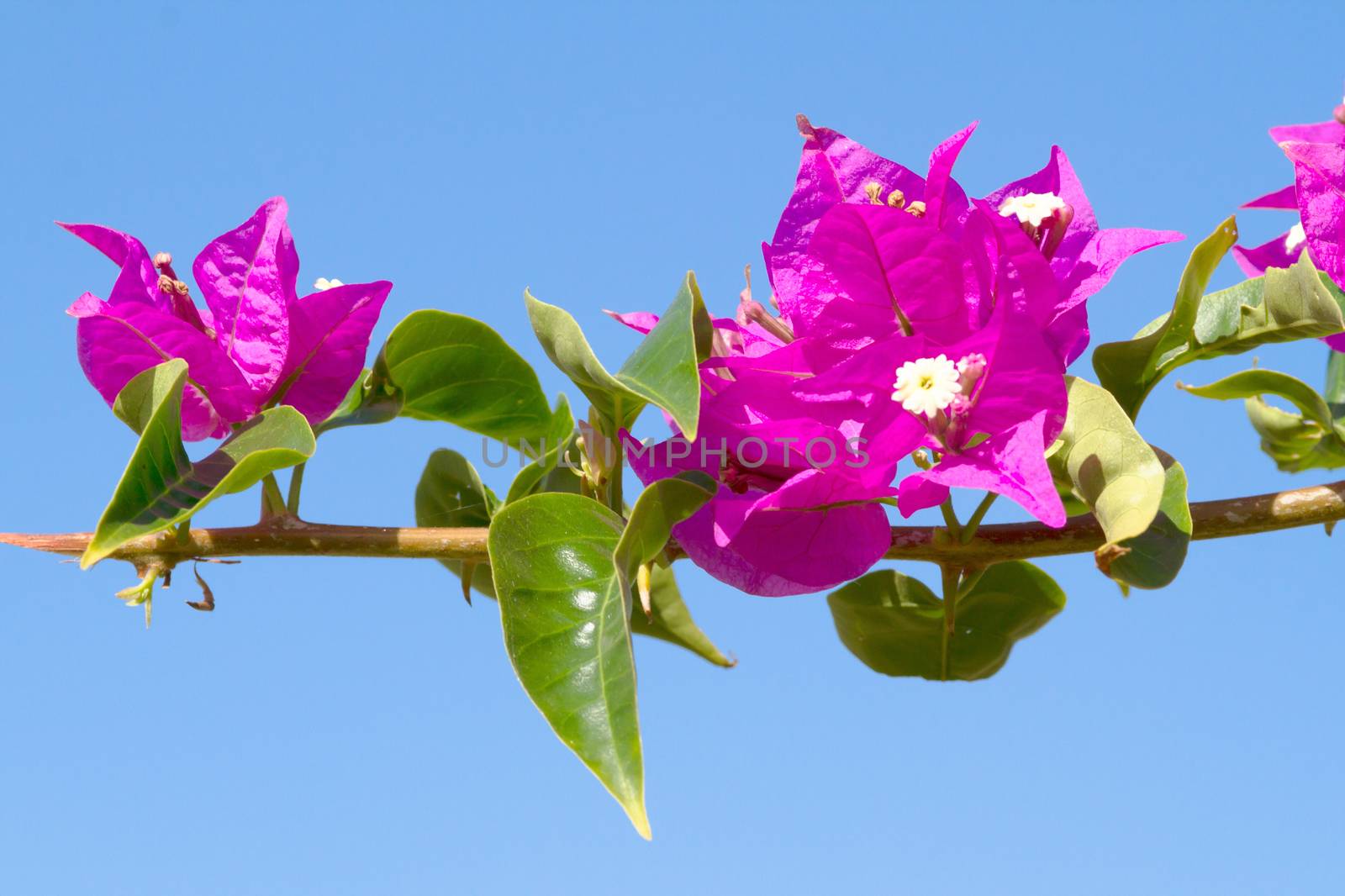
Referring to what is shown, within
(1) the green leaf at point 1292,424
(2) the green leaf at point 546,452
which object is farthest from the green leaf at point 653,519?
(1) the green leaf at point 1292,424

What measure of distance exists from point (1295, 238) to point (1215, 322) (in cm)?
16

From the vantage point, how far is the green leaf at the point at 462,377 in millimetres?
950

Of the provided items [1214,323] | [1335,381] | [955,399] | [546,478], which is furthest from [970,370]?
[1335,381]

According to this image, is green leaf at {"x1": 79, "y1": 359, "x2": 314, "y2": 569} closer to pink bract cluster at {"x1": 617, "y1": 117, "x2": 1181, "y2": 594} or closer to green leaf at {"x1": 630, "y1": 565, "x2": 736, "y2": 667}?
pink bract cluster at {"x1": 617, "y1": 117, "x2": 1181, "y2": 594}

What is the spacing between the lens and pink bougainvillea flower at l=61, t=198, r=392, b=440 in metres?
0.95

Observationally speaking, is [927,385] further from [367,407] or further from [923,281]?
[367,407]

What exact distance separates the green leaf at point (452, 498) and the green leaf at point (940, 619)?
13.7 inches

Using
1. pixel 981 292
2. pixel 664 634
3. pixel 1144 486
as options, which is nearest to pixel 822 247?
pixel 981 292

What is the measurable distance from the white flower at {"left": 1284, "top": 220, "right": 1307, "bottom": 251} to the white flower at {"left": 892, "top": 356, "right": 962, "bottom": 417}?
1.43 feet

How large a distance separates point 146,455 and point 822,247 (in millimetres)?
460

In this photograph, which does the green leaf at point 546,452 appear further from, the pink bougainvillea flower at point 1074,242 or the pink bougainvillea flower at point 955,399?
the pink bougainvillea flower at point 1074,242

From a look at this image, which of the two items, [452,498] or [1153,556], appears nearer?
[1153,556]

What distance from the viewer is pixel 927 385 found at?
30.8 inches

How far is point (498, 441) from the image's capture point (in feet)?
3.60
